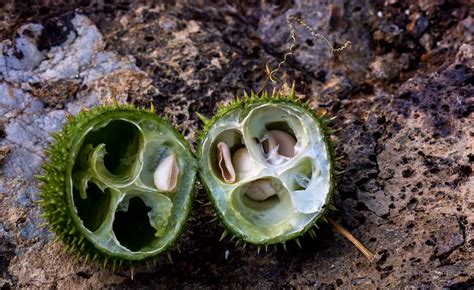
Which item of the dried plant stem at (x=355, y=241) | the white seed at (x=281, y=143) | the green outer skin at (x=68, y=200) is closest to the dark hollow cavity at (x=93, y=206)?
the green outer skin at (x=68, y=200)

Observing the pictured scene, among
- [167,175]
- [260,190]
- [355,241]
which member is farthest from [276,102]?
[355,241]

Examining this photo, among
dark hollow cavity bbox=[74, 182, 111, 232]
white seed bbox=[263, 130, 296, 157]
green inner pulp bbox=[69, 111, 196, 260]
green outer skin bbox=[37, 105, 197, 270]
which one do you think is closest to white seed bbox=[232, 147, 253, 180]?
white seed bbox=[263, 130, 296, 157]

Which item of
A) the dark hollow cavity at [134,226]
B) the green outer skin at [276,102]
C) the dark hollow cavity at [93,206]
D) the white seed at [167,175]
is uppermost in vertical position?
the green outer skin at [276,102]

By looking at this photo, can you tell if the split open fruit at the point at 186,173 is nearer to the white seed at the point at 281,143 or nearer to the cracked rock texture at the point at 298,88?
the white seed at the point at 281,143

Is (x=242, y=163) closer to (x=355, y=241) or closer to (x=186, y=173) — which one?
(x=186, y=173)

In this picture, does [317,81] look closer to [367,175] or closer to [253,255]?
[367,175]

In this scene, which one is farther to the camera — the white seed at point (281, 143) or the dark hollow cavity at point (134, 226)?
the white seed at point (281, 143)

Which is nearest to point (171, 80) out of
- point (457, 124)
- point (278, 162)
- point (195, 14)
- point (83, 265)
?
point (195, 14)

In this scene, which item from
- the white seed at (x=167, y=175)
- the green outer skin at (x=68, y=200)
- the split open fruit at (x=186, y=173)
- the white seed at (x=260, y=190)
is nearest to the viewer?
the green outer skin at (x=68, y=200)
